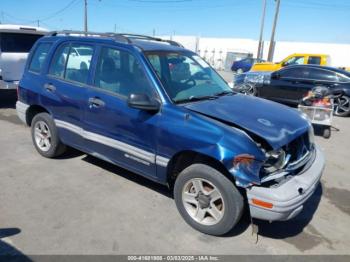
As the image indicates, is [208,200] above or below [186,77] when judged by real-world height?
below

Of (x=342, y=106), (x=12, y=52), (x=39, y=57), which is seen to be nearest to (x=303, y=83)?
(x=342, y=106)

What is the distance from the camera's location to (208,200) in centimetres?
340

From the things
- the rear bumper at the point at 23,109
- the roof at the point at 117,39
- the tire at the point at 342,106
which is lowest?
the tire at the point at 342,106

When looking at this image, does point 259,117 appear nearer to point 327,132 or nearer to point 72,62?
point 72,62

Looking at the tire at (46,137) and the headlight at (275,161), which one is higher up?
the headlight at (275,161)

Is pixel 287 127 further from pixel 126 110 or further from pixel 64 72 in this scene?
pixel 64 72

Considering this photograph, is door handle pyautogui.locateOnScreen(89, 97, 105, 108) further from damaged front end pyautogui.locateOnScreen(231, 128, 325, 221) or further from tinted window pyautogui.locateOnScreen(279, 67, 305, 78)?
tinted window pyautogui.locateOnScreen(279, 67, 305, 78)

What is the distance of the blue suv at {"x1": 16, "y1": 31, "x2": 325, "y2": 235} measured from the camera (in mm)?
3129

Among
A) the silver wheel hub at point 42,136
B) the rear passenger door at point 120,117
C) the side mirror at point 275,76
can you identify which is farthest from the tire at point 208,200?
the side mirror at point 275,76

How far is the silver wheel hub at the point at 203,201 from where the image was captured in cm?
336

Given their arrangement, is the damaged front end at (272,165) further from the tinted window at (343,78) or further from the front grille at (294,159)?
the tinted window at (343,78)

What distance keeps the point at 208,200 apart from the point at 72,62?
279 cm

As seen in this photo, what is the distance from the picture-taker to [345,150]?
272 inches

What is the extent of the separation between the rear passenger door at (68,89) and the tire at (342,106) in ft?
28.9
